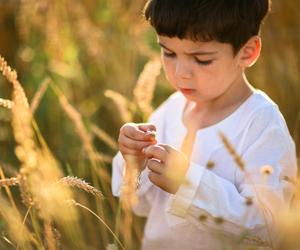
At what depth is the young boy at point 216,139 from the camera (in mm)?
1546

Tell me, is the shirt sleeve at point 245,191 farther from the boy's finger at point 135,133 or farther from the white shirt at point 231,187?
the boy's finger at point 135,133

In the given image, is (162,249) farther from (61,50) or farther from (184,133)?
(61,50)

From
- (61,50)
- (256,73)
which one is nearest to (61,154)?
(61,50)

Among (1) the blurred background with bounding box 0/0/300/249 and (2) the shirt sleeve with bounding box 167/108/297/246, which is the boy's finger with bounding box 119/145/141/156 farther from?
(1) the blurred background with bounding box 0/0/300/249

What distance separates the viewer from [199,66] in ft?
5.22

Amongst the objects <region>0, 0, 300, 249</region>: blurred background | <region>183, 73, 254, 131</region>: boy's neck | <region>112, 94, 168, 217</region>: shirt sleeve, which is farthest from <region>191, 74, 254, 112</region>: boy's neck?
<region>0, 0, 300, 249</region>: blurred background

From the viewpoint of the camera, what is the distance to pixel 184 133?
1.78 metres

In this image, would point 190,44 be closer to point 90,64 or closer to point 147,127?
point 147,127

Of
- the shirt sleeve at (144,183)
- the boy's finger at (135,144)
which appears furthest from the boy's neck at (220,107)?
the boy's finger at (135,144)

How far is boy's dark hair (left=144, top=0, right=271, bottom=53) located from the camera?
158 centimetres

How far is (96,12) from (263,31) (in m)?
0.66

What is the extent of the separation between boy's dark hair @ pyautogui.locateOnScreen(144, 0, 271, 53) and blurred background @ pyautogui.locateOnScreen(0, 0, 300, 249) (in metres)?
0.85

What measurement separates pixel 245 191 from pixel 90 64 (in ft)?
4.84

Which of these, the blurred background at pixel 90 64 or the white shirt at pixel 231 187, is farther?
the blurred background at pixel 90 64
